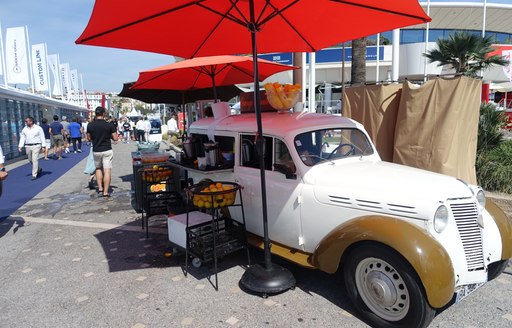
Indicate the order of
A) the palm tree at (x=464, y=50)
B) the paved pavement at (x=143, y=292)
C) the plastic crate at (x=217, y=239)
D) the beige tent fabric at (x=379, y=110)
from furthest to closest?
the palm tree at (x=464, y=50), the beige tent fabric at (x=379, y=110), the plastic crate at (x=217, y=239), the paved pavement at (x=143, y=292)

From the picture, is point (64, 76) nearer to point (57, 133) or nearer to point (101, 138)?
point (57, 133)

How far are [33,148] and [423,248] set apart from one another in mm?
10935

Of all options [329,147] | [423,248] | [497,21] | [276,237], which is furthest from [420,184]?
[497,21]

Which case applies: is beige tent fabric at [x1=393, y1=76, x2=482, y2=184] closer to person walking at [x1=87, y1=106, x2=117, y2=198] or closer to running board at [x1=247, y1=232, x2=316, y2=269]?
running board at [x1=247, y1=232, x2=316, y2=269]

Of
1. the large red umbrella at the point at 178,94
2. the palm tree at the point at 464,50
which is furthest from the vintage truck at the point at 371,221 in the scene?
the palm tree at the point at 464,50

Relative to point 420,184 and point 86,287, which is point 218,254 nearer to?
point 86,287

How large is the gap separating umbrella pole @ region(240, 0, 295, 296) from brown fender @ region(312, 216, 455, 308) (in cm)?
81

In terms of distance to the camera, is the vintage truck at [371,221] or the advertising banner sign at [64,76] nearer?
the vintage truck at [371,221]

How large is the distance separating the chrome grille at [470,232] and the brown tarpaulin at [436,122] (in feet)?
9.15

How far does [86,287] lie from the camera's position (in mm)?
3824

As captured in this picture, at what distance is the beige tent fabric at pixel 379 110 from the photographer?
6133mm

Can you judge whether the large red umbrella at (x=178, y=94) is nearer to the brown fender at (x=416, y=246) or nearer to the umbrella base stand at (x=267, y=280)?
the umbrella base stand at (x=267, y=280)

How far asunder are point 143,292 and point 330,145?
261 cm

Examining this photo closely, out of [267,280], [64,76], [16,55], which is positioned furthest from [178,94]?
[64,76]
